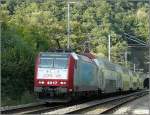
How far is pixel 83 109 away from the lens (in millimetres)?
23031

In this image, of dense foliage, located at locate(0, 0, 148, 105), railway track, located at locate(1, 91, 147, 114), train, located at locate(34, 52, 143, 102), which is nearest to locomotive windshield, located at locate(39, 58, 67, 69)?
train, located at locate(34, 52, 143, 102)

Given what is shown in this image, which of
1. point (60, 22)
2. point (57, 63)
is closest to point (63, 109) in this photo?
point (57, 63)

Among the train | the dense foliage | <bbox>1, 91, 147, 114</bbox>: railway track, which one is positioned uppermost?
the dense foliage

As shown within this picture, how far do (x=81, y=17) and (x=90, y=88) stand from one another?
1722 centimetres

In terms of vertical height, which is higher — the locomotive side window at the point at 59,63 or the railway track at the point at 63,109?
the locomotive side window at the point at 59,63

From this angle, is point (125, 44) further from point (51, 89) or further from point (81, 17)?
point (51, 89)

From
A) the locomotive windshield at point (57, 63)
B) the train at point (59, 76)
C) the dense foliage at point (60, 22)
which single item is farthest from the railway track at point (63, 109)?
the dense foliage at point (60, 22)

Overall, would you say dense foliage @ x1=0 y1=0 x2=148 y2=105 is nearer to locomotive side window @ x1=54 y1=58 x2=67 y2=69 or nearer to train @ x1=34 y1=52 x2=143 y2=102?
train @ x1=34 y1=52 x2=143 y2=102

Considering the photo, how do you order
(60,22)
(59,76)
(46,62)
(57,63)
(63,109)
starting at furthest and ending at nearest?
(60,22) → (46,62) → (57,63) → (59,76) → (63,109)

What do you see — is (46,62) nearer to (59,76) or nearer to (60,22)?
(59,76)

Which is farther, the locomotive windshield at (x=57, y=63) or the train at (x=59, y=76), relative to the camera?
the locomotive windshield at (x=57, y=63)

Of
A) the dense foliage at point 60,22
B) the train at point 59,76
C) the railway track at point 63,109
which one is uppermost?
the dense foliage at point 60,22

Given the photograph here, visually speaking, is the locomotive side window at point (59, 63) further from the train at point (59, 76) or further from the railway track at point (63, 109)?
the railway track at point (63, 109)

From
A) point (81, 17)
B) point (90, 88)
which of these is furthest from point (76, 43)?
point (90, 88)
